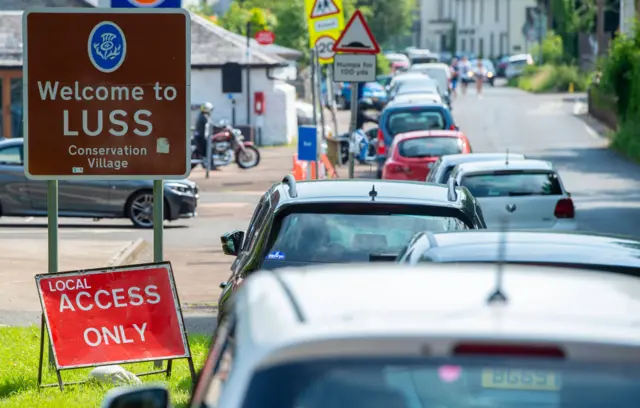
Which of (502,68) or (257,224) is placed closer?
(257,224)

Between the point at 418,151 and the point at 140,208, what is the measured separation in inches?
186

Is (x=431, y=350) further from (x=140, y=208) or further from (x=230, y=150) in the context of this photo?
(x=230, y=150)

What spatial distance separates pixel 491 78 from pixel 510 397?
263 feet

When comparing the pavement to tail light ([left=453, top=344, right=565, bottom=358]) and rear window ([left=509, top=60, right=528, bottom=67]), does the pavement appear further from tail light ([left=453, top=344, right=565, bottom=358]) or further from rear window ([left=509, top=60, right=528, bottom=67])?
rear window ([left=509, top=60, right=528, bottom=67])

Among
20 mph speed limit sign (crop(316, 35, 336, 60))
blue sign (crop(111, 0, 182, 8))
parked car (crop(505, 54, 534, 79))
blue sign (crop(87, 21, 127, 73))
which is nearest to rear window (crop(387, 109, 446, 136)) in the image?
20 mph speed limit sign (crop(316, 35, 336, 60))

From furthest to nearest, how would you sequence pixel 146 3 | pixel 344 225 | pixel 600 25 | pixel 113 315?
pixel 600 25, pixel 146 3, pixel 113 315, pixel 344 225

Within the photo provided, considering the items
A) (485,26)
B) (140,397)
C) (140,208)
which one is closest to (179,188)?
(140,208)

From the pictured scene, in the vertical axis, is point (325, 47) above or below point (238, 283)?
above

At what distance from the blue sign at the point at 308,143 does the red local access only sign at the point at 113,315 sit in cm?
1237

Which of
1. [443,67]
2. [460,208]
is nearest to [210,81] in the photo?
[443,67]

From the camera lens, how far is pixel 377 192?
8898mm

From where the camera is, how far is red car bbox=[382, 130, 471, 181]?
78.1 ft

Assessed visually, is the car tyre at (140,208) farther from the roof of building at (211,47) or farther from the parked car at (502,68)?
the parked car at (502,68)

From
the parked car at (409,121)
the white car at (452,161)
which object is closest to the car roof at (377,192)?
the white car at (452,161)
